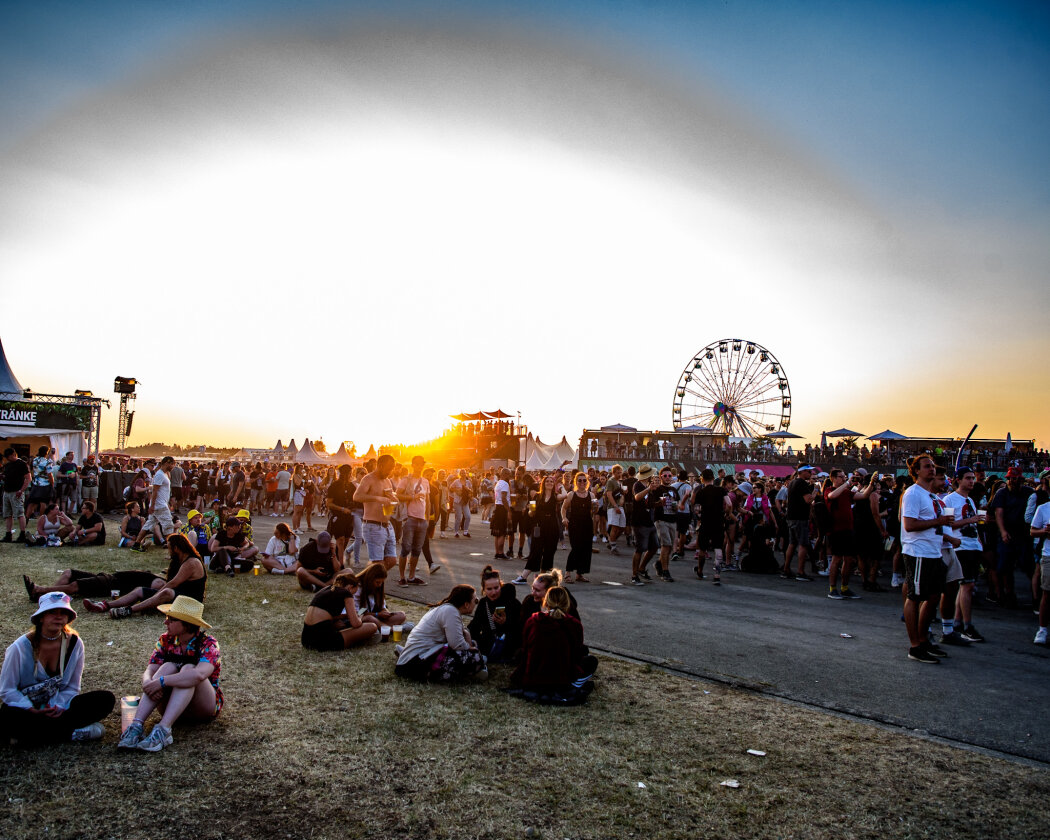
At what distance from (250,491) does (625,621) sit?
19.2m

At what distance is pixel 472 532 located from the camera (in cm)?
2073

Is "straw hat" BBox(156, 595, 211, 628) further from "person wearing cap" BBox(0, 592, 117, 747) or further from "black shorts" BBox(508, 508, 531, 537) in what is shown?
"black shorts" BBox(508, 508, 531, 537)

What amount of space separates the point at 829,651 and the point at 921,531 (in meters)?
1.52

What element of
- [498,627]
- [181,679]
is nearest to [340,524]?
[498,627]

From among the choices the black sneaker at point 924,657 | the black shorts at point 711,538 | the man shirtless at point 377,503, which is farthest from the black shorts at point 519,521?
the black sneaker at point 924,657

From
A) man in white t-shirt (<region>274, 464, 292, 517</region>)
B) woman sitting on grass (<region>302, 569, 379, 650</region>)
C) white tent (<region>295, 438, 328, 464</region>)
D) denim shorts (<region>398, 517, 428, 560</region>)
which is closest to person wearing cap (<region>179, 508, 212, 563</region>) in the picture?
denim shorts (<region>398, 517, 428, 560</region>)

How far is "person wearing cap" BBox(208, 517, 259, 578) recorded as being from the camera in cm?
1127

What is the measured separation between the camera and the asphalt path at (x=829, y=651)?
17.3 ft

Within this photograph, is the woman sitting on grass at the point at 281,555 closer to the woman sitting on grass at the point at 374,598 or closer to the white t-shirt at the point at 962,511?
the woman sitting on grass at the point at 374,598

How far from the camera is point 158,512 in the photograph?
44.4 ft

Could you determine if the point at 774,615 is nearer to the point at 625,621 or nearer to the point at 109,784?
the point at 625,621

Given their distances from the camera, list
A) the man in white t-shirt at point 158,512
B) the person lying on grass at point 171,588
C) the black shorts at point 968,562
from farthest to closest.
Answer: the man in white t-shirt at point 158,512
the black shorts at point 968,562
the person lying on grass at point 171,588

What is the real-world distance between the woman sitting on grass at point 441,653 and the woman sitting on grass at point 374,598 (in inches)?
61.7

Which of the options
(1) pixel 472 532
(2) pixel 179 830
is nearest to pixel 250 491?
(1) pixel 472 532
